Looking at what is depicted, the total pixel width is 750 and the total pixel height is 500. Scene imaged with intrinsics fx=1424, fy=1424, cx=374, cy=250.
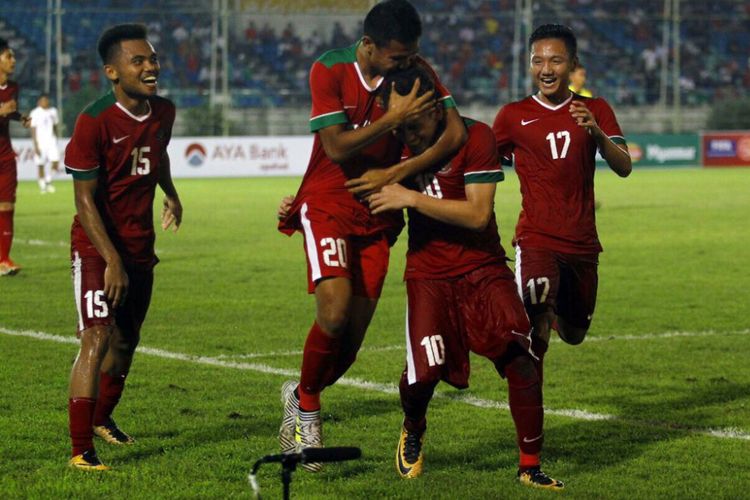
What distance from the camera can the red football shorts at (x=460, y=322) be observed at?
5844 mm

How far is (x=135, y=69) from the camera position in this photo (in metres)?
6.50

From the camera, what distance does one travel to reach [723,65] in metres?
46.3

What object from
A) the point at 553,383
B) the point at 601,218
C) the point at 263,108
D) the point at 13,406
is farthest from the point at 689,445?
the point at 263,108

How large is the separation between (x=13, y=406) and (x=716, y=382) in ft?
13.6

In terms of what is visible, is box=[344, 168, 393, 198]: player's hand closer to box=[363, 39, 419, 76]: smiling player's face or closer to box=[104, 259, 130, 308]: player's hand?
box=[363, 39, 419, 76]: smiling player's face

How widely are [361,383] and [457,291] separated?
2.70 m

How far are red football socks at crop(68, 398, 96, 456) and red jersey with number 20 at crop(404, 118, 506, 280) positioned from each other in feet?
4.97

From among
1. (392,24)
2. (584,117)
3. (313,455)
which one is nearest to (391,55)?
(392,24)

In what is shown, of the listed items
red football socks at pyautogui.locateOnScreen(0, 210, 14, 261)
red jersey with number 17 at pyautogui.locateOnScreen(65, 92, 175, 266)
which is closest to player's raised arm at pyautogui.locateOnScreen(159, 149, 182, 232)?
red jersey with number 17 at pyautogui.locateOnScreen(65, 92, 175, 266)

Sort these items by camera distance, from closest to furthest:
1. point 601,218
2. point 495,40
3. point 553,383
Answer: point 553,383 < point 601,218 < point 495,40

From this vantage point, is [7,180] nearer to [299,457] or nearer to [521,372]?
[521,372]

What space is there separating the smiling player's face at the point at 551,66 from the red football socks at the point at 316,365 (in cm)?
184

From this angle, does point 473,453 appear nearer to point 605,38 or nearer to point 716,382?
point 716,382

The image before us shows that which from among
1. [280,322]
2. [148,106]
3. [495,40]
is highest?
[495,40]
